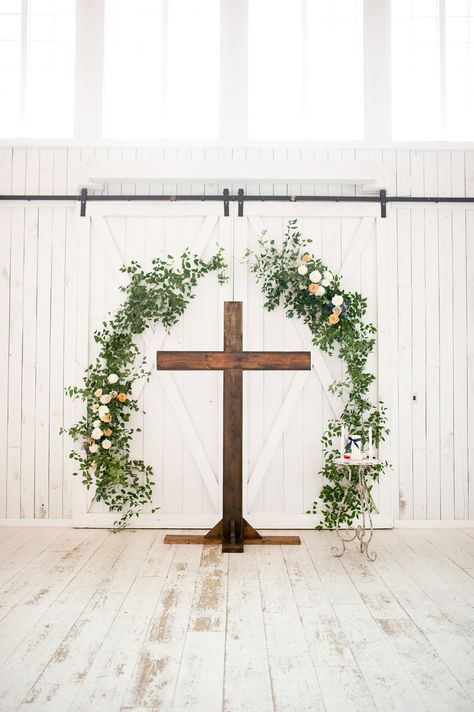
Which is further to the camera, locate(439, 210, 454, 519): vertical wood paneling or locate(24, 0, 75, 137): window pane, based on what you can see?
locate(24, 0, 75, 137): window pane

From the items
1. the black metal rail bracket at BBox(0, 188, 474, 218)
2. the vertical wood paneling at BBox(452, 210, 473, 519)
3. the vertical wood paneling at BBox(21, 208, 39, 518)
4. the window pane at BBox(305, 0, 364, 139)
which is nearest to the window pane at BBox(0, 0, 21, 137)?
the black metal rail bracket at BBox(0, 188, 474, 218)

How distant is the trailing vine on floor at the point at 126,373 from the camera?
4270 mm

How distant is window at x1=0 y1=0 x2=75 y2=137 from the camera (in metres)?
4.64

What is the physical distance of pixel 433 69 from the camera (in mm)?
4699

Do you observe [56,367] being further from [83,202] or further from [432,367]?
[432,367]

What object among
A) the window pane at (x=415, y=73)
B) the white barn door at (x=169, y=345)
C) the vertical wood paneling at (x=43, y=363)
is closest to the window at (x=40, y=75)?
the vertical wood paneling at (x=43, y=363)

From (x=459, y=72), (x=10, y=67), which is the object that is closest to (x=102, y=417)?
(x=10, y=67)

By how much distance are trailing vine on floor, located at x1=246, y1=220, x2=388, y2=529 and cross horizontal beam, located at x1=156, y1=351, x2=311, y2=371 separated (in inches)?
13.2

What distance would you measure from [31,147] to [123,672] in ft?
12.9

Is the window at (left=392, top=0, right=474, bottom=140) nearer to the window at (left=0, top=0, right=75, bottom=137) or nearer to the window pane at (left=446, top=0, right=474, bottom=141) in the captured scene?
the window pane at (left=446, top=0, right=474, bottom=141)

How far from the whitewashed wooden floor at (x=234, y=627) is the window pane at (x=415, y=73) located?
335cm

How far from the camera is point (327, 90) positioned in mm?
4676

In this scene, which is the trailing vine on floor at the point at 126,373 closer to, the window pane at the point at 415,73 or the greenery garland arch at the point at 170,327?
the greenery garland arch at the point at 170,327

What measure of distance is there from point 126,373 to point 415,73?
345 centimetres
